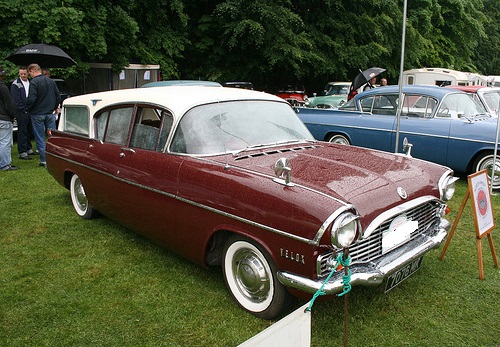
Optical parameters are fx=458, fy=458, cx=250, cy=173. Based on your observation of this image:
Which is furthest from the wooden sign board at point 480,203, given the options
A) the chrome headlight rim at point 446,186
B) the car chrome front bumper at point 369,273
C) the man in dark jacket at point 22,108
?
the man in dark jacket at point 22,108

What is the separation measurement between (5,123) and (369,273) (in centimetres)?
716

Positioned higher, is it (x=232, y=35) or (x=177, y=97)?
(x=232, y=35)

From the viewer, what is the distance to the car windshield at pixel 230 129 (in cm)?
383

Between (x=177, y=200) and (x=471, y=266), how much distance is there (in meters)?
2.75

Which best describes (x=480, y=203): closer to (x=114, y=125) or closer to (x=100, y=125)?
(x=114, y=125)

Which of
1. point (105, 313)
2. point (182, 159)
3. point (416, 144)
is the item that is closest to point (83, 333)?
point (105, 313)

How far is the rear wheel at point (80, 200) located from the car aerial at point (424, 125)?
4716mm

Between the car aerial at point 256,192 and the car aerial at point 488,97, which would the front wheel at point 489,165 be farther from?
the car aerial at point 256,192

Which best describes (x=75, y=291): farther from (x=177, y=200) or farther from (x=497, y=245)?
(x=497, y=245)

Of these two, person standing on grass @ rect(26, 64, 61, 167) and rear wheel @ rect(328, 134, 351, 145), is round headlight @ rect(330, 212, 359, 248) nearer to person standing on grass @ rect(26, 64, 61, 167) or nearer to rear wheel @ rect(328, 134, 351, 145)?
rear wheel @ rect(328, 134, 351, 145)

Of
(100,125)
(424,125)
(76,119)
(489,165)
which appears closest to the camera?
(100,125)

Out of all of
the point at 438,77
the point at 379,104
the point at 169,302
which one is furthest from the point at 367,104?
the point at 438,77

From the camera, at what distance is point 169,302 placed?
11.8 ft

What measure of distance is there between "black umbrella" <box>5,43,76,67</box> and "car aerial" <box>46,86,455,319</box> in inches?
220
